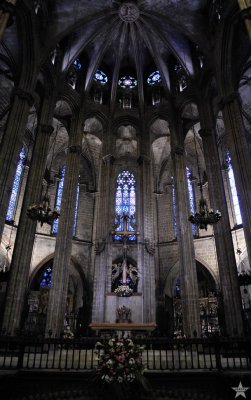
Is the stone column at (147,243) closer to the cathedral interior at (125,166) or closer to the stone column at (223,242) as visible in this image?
the cathedral interior at (125,166)

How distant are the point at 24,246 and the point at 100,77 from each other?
15928 mm

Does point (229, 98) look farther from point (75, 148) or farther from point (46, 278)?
point (46, 278)

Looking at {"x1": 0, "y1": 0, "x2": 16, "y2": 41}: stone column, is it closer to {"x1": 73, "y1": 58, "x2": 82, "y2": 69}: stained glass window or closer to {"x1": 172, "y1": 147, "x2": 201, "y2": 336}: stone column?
{"x1": 73, "y1": 58, "x2": 82, "y2": 69}: stained glass window

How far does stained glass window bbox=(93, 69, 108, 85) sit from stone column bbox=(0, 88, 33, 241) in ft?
32.4

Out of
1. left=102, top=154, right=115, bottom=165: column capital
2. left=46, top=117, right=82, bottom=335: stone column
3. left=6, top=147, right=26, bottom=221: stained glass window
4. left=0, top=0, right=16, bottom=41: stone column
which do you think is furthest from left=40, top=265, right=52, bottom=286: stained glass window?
left=0, top=0, right=16, bottom=41: stone column

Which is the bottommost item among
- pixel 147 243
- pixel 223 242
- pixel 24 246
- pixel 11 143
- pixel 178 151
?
pixel 24 246

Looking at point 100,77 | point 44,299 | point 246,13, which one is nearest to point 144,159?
point 100,77

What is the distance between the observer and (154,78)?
24.4 metres

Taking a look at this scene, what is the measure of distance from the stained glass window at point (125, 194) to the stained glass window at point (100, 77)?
7.55m

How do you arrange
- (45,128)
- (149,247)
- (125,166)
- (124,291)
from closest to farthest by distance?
(124,291)
(45,128)
(149,247)
(125,166)

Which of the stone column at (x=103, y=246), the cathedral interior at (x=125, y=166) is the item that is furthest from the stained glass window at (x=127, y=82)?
the stone column at (x=103, y=246)

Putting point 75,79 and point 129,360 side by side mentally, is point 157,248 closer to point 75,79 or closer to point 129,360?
point 75,79

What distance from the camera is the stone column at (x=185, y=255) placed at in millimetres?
15195

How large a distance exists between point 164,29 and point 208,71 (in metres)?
4.77
